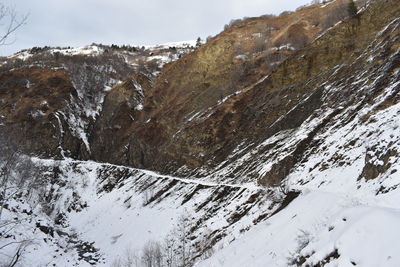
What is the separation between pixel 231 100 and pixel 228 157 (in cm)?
1169

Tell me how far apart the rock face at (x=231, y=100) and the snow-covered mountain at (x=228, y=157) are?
25 cm

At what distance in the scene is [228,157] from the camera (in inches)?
1510

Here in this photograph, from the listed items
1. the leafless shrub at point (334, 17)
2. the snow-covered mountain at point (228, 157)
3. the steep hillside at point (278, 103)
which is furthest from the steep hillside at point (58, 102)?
the leafless shrub at point (334, 17)

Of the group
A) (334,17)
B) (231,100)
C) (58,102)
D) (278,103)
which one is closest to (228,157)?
(278,103)

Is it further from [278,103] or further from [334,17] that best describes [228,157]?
[334,17]

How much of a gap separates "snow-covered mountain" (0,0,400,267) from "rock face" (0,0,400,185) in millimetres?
250

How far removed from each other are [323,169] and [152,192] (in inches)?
907

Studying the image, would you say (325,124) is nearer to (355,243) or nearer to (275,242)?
(275,242)

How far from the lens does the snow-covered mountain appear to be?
36.1 ft

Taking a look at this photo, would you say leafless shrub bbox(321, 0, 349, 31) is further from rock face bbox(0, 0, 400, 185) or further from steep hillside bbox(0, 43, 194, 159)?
steep hillside bbox(0, 43, 194, 159)

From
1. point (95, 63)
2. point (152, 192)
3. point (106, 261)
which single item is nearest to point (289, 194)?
point (106, 261)

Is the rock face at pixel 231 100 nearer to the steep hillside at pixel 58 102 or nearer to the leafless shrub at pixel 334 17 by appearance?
the steep hillside at pixel 58 102

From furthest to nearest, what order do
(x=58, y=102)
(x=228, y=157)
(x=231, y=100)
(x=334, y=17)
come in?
(x=58, y=102) → (x=334, y=17) → (x=231, y=100) → (x=228, y=157)

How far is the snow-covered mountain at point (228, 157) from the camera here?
11.0 m
